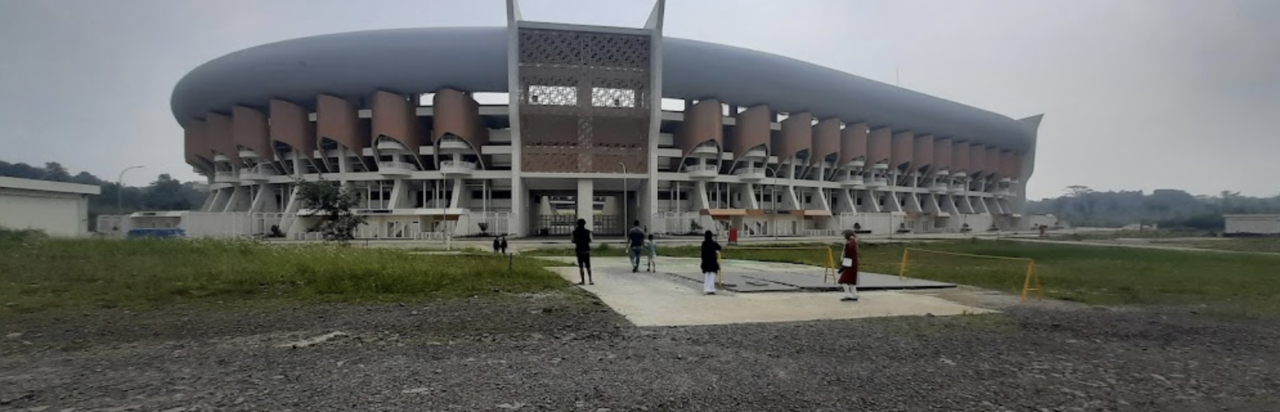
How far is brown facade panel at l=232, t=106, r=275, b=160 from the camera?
59125mm

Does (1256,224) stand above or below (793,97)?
below

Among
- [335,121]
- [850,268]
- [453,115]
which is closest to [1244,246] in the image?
[850,268]

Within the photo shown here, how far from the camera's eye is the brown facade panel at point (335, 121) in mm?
55188

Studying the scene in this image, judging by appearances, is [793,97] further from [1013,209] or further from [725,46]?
[1013,209]

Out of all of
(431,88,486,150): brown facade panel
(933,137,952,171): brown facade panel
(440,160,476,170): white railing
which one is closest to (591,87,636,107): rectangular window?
(431,88,486,150): brown facade panel

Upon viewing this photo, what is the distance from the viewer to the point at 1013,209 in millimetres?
103562

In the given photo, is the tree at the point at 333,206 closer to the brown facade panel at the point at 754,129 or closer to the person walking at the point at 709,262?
the person walking at the point at 709,262

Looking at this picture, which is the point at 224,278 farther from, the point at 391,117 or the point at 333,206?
the point at 391,117

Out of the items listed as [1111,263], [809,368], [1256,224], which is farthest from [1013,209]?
[809,368]

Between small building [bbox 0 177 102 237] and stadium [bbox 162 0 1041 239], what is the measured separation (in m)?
16.9

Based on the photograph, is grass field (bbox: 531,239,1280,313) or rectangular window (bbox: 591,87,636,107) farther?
rectangular window (bbox: 591,87,636,107)

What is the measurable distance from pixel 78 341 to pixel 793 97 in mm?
61674

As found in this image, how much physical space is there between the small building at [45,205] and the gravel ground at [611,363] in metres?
32.7

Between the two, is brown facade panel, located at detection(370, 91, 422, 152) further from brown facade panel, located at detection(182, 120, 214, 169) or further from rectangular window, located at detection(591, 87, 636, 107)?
brown facade panel, located at detection(182, 120, 214, 169)
